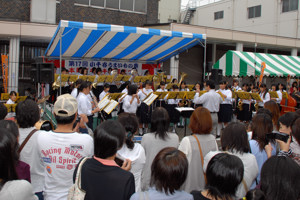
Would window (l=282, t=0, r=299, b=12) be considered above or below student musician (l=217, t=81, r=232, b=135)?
above

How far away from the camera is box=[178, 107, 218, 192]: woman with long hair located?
125 inches

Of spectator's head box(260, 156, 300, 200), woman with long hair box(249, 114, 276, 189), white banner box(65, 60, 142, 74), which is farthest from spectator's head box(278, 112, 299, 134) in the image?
white banner box(65, 60, 142, 74)

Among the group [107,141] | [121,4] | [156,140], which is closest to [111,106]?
[156,140]

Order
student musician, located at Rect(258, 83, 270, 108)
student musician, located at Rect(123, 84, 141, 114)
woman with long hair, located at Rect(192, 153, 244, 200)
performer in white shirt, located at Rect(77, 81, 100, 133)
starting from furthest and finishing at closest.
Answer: student musician, located at Rect(258, 83, 270, 108) → student musician, located at Rect(123, 84, 141, 114) → performer in white shirt, located at Rect(77, 81, 100, 133) → woman with long hair, located at Rect(192, 153, 244, 200)

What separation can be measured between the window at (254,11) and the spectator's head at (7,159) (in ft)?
93.5

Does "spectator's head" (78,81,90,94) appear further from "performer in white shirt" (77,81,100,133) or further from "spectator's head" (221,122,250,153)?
"spectator's head" (221,122,250,153)

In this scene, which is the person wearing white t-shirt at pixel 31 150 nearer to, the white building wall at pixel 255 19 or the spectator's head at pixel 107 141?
the spectator's head at pixel 107 141

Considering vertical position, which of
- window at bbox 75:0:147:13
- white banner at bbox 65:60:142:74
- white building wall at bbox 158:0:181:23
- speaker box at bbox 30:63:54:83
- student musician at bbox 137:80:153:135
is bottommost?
student musician at bbox 137:80:153:135

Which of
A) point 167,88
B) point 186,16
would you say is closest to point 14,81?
point 167,88

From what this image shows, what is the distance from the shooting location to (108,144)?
215 cm

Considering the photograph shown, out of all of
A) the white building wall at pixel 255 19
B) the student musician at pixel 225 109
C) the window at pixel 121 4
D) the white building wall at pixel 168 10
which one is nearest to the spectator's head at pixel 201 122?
the student musician at pixel 225 109

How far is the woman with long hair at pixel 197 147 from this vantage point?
3.19 meters

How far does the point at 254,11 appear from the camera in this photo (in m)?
27.0

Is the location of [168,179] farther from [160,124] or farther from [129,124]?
[160,124]
